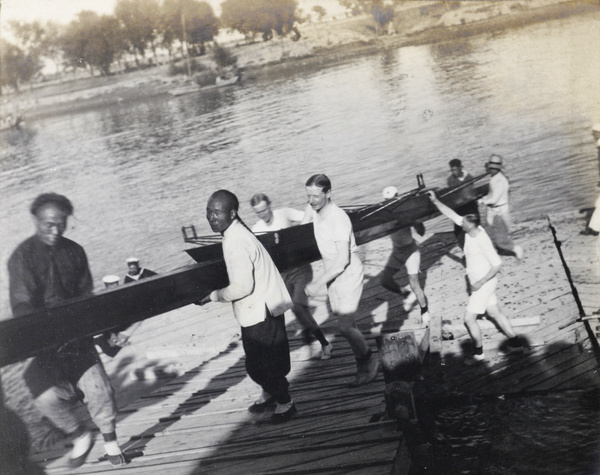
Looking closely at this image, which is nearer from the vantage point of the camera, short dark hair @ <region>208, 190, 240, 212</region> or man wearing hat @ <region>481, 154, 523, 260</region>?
short dark hair @ <region>208, 190, 240, 212</region>

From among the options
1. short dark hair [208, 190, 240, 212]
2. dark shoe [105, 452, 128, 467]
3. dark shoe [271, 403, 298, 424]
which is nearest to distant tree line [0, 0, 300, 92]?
short dark hair [208, 190, 240, 212]

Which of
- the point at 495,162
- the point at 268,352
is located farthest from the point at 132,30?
the point at 268,352

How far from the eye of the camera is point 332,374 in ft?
16.4

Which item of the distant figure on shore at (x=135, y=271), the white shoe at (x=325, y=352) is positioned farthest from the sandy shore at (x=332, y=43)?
the white shoe at (x=325, y=352)

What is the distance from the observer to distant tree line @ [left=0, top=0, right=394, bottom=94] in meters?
9.30

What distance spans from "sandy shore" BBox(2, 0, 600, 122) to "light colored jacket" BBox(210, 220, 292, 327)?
7673 mm

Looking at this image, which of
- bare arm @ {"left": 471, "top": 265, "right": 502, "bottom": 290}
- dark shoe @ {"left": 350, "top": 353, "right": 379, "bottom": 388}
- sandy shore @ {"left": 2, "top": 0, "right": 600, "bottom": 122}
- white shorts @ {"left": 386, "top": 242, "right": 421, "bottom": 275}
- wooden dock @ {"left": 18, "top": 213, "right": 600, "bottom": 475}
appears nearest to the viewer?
wooden dock @ {"left": 18, "top": 213, "right": 600, "bottom": 475}

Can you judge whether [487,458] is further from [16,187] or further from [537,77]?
[16,187]

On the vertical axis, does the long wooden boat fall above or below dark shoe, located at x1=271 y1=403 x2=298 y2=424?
above

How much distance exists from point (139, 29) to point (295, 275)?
8400mm

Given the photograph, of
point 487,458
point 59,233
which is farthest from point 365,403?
point 59,233

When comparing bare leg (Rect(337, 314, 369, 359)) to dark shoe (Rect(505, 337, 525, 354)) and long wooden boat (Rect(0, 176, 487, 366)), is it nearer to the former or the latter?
long wooden boat (Rect(0, 176, 487, 366))

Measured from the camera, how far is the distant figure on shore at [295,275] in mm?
5219

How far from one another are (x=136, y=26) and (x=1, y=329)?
384 inches
